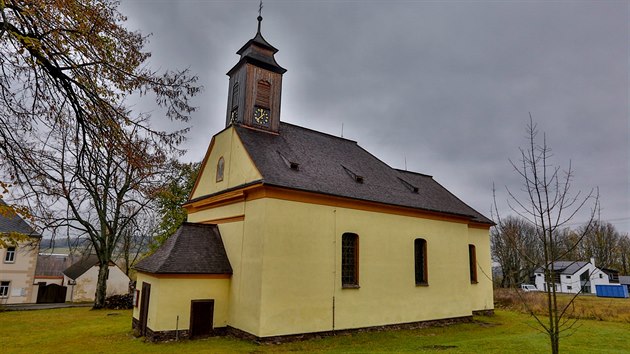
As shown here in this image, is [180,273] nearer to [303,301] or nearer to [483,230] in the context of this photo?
[303,301]

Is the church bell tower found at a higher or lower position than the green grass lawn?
higher

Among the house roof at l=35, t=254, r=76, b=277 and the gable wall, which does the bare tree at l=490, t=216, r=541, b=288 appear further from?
the house roof at l=35, t=254, r=76, b=277

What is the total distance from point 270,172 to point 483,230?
15791 mm

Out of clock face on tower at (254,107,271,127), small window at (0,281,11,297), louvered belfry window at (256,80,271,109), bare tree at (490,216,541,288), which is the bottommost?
small window at (0,281,11,297)

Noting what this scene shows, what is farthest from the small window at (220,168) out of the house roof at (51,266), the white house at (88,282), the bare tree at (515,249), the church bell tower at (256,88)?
the house roof at (51,266)

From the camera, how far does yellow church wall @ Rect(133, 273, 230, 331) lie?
1278 centimetres

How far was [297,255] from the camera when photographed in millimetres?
13633

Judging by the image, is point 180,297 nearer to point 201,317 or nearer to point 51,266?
point 201,317

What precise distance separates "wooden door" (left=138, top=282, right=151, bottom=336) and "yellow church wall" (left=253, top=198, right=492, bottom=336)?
4.48m

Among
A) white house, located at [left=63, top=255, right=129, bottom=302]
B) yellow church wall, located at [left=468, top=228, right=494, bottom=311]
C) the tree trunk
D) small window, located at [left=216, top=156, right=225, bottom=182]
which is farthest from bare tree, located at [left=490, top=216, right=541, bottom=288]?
white house, located at [left=63, top=255, right=129, bottom=302]

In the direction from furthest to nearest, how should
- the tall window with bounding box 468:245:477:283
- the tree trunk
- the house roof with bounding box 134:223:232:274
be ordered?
the tree trunk < the tall window with bounding box 468:245:477:283 < the house roof with bounding box 134:223:232:274

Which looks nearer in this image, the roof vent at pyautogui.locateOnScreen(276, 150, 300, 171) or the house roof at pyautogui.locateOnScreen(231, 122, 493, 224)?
the house roof at pyautogui.locateOnScreen(231, 122, 493, 224)

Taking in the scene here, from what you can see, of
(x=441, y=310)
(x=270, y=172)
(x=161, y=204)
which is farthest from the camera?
(x=161, y=204)

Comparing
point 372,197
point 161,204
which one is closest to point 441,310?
point 372,197
